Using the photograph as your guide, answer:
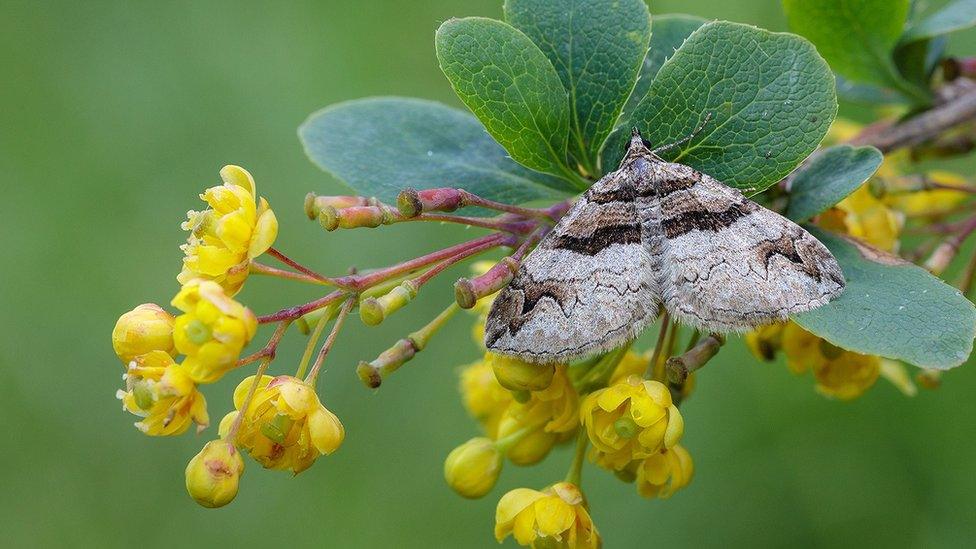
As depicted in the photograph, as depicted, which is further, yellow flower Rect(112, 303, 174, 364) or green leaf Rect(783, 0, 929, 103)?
green leaf Rect(783, 0, 929, 103)

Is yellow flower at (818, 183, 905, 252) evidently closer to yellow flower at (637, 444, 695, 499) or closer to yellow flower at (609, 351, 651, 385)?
yellow flower at (609, 351, 651, 385)

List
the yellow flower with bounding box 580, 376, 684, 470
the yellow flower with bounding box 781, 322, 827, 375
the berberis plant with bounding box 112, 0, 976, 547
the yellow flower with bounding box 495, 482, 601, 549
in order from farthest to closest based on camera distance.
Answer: the yellow flower with bounding box 781, 322, 827, 375 < the yellow flower with bounding box 495, 482, 601, 549 < the yellow flower with bounding box 580, 376, 684, 470 < the berberis plant with bounding box 112, 0, 976, 547

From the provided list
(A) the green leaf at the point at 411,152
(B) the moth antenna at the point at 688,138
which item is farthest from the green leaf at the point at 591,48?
(A) the green leaf at the point at 411,152

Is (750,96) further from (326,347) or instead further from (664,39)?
(326,347)

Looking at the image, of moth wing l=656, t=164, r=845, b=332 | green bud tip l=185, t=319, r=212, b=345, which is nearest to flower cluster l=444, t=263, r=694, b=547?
moth wing l=656, t=164, r=845, b=332

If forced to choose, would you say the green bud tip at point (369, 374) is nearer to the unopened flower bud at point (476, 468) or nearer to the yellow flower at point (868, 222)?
the unopened flower bud at point (476, 468)

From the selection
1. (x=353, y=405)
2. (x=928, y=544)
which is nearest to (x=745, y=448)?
(x=928, y=544)
